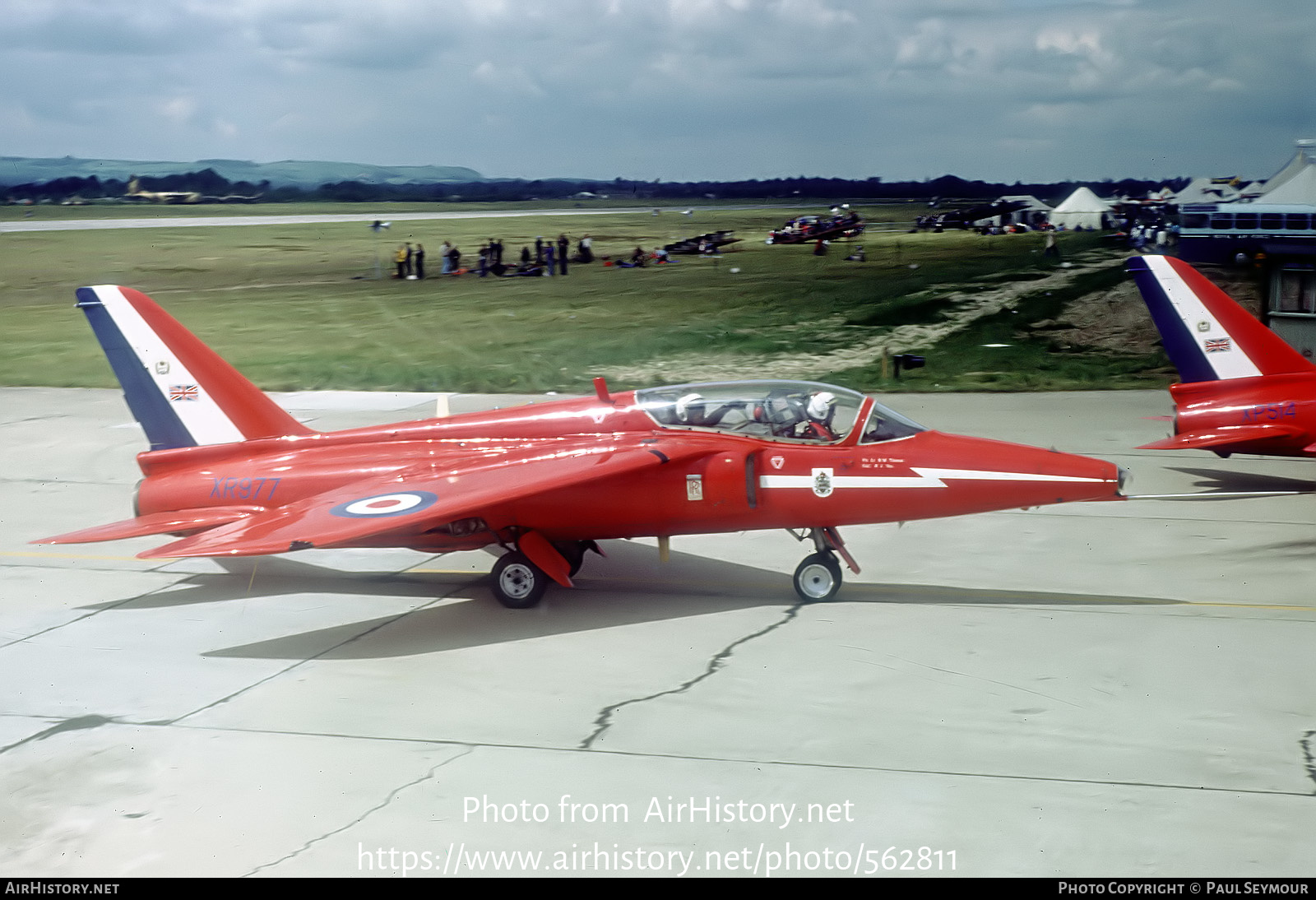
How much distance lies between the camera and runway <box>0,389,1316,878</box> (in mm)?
6707

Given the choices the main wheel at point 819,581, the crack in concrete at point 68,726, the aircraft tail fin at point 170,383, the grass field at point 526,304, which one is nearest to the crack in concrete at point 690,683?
the main wheel at point 819,581

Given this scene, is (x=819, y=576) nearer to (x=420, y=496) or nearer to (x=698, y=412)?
(x=698, y=412)

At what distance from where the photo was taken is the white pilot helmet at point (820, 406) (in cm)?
1127

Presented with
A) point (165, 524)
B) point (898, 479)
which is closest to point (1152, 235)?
point (898, 479)

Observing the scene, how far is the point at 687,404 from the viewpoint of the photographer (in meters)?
11.5

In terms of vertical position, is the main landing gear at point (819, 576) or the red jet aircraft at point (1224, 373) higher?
the red jet aircraft at point (1224, 373)

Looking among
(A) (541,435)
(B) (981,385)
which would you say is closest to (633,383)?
(B) (981,385)

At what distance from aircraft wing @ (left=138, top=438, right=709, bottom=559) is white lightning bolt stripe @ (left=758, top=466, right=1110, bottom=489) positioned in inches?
30.3

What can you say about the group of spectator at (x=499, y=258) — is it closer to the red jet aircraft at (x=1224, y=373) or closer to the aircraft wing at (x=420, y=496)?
the red jet aircraft at (x=1224, y=373)

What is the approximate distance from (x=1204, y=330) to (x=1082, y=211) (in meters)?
14.4

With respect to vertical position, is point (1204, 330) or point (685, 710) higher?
point (1204, 330)

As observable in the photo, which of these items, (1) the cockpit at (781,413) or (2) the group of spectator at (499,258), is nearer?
(1) the cockpit at (781,413)

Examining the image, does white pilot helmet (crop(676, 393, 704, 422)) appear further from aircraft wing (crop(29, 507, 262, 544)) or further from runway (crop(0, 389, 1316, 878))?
aircraft wing (crop(29, 507, 262, 544))

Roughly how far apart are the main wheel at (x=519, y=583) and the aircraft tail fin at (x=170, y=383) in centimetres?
295
